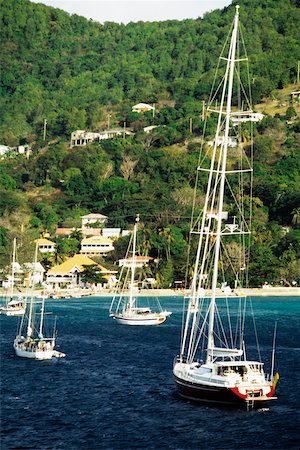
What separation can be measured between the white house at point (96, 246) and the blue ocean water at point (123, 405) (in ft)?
234

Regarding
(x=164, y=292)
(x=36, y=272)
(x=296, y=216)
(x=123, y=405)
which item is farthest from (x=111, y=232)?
(x=123, y=405)

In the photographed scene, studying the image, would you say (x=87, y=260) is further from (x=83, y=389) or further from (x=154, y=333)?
(x=83, y=389)

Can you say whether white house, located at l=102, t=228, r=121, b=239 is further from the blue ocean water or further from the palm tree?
the blue ocean water

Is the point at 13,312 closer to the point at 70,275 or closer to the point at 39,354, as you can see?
the point at 39,354

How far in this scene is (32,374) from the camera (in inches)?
2078

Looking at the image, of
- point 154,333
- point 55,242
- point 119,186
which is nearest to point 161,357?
point 154,333

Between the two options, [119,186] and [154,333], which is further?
→ [119,186]

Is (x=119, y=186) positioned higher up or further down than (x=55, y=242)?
higher up

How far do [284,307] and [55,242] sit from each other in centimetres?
5478

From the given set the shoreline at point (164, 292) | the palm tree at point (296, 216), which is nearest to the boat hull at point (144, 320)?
the shoreline at point (164, 292)

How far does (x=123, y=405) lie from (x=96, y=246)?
100 meters

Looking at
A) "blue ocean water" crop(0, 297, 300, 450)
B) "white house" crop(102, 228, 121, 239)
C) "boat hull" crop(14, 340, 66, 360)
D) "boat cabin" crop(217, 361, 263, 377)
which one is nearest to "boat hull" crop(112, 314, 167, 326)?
"blue ocean water" crop(0, 297, 300, 450)

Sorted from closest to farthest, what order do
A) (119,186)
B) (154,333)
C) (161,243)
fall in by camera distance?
(154,333)
(161,243)
(119,186)

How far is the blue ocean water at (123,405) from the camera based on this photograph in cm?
3678
